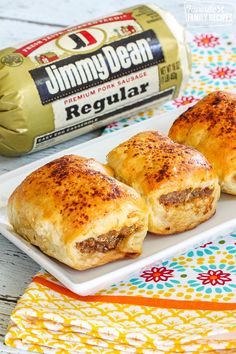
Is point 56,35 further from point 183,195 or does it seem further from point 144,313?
point 144,313

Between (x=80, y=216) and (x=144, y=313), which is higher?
(x=80, y=216)

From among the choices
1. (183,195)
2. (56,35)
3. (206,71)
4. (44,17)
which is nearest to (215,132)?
(183,195)

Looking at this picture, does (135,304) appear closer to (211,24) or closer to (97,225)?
(97,225)

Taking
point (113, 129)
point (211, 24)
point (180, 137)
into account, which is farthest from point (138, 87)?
point (211, 24)

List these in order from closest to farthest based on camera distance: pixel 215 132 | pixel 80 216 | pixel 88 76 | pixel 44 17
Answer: pixel 80 216
pixel 215 132
pixel 88 76
pixel 44 17

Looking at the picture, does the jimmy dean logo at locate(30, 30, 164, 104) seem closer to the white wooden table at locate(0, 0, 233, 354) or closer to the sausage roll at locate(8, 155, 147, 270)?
the white wooden table at locate(0, 0, 233, 354)

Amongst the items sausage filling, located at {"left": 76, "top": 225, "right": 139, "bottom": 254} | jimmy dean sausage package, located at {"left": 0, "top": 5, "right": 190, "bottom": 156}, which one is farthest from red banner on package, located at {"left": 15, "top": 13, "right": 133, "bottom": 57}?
sausage filling, located at {"left": 76, "top": 225, "right": 139, "bottom": 254}
